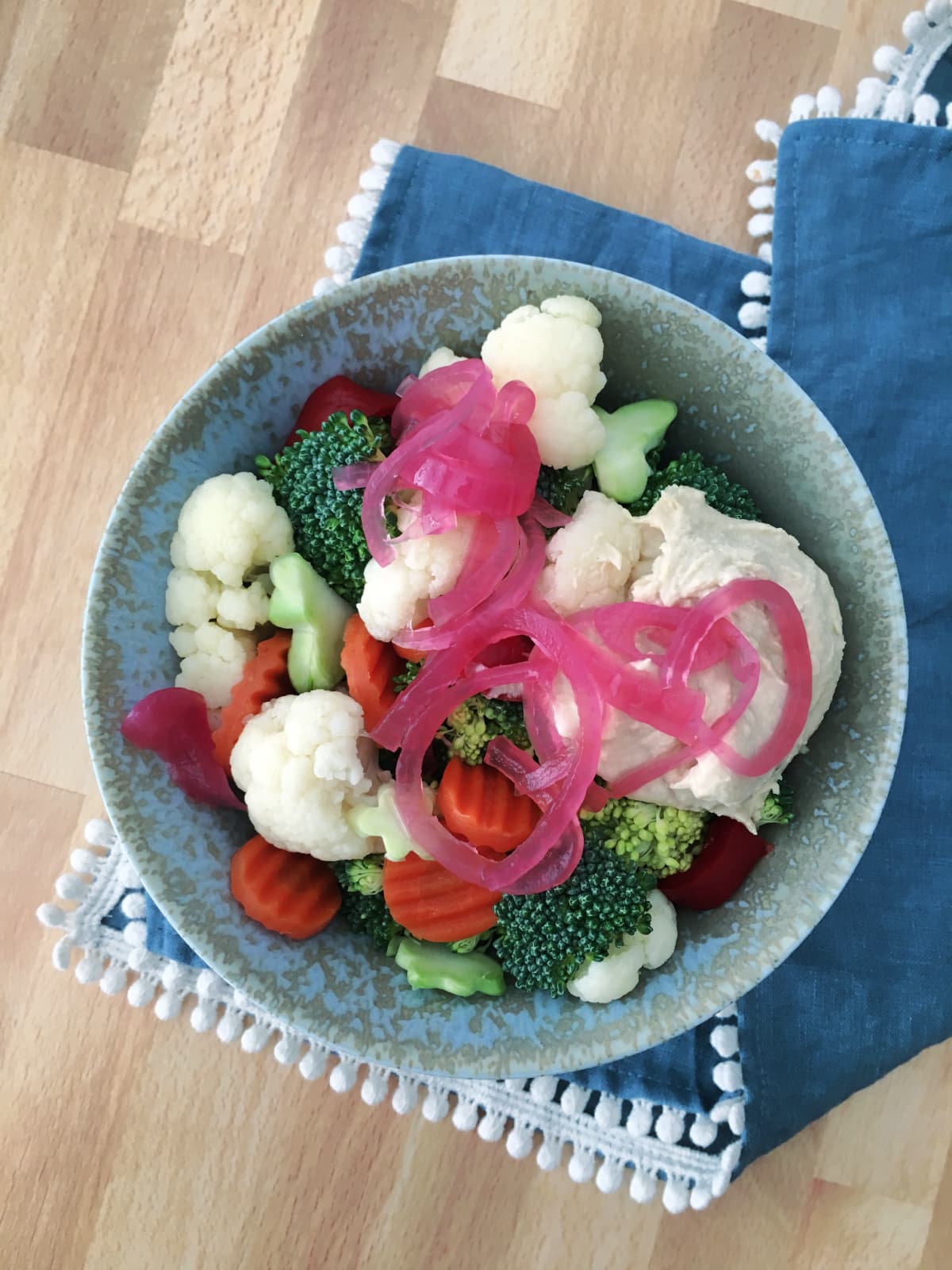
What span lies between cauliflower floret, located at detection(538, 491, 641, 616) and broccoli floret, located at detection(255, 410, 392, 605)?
25cm

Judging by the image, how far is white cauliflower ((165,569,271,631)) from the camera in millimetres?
1388

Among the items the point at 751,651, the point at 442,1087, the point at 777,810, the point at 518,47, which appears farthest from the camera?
the point at 518,47

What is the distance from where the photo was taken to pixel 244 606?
139 cm

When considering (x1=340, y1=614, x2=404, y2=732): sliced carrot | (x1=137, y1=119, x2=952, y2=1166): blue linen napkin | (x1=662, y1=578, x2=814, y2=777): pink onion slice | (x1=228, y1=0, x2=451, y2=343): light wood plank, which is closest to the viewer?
(x1=662, y1=578, x2=814, y2=777): pink onion slice

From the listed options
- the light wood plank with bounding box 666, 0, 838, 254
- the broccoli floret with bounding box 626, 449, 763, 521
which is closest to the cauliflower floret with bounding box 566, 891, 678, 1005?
the broccoli floret with bounding box 626, 449, 763, 521

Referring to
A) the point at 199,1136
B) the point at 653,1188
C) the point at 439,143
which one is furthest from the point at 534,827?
the point at 439,143

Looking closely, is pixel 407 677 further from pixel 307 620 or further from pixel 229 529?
pixel 229 529

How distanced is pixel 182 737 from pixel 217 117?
1.08m

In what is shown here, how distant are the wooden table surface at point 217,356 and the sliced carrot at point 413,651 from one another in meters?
0.65

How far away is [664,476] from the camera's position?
4.61 feet

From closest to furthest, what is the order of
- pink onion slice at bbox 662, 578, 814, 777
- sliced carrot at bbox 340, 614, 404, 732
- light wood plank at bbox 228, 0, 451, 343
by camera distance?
pink onion slice at bbox 662, 578, 814, 777 → sliced carrot at bbox 340, 614, 404, 732 → light wood plank at bbox 228, 0, 451, 343

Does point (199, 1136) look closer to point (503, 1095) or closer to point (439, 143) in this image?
point (503, 1095)

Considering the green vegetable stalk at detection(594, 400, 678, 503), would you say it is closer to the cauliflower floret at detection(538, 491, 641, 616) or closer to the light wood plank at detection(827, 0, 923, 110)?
the cauliflower floret at detection(538, 491, 641, 616)

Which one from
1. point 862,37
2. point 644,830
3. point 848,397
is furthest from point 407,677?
point 862,37
